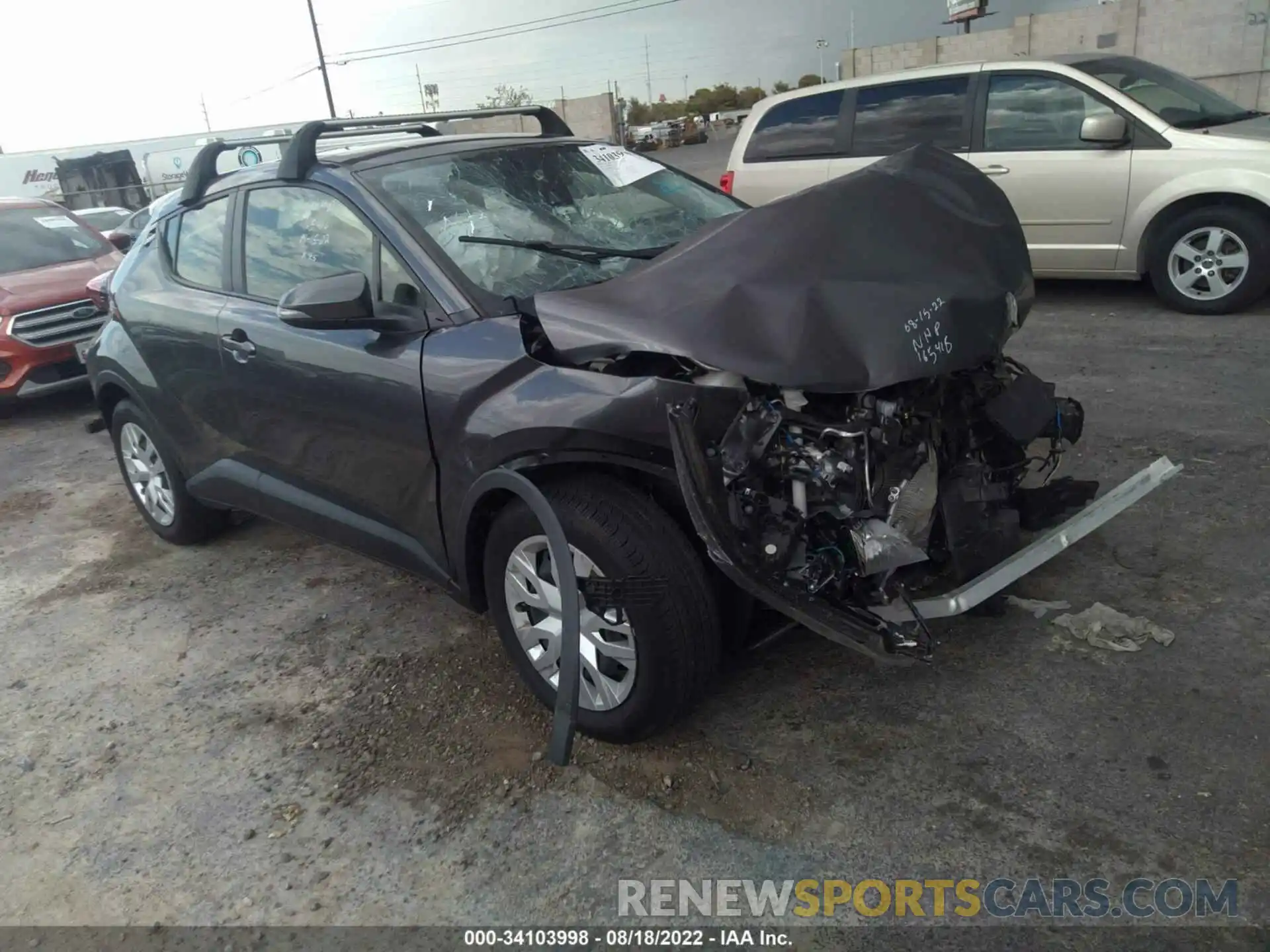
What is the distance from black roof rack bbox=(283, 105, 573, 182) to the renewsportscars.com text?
279 cm

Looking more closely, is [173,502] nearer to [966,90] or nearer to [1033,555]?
[1033,555]

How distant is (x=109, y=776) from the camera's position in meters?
3.09

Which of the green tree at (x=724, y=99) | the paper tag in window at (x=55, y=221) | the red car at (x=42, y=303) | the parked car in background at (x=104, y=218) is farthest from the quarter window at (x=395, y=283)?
the green tree at (x=724, y=99)

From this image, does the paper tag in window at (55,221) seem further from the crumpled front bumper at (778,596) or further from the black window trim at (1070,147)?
the crumpled front bumper at (778,596)

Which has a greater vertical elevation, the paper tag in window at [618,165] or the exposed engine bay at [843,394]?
the paper tag in window at [618,165]

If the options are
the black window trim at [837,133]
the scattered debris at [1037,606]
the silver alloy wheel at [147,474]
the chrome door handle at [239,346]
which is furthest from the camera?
the black window trim at [837,133]

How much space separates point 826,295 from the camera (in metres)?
2.57

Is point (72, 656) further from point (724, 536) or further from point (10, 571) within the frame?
point (724, 536)

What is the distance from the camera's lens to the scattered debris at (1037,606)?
3311mm

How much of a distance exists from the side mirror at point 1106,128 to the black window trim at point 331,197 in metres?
5.49

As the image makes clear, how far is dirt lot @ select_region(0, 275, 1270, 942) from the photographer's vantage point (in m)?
2.43

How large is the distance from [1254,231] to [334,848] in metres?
6.81

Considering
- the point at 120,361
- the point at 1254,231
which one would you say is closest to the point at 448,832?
the point at 120,361

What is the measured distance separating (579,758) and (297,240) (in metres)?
2.23
